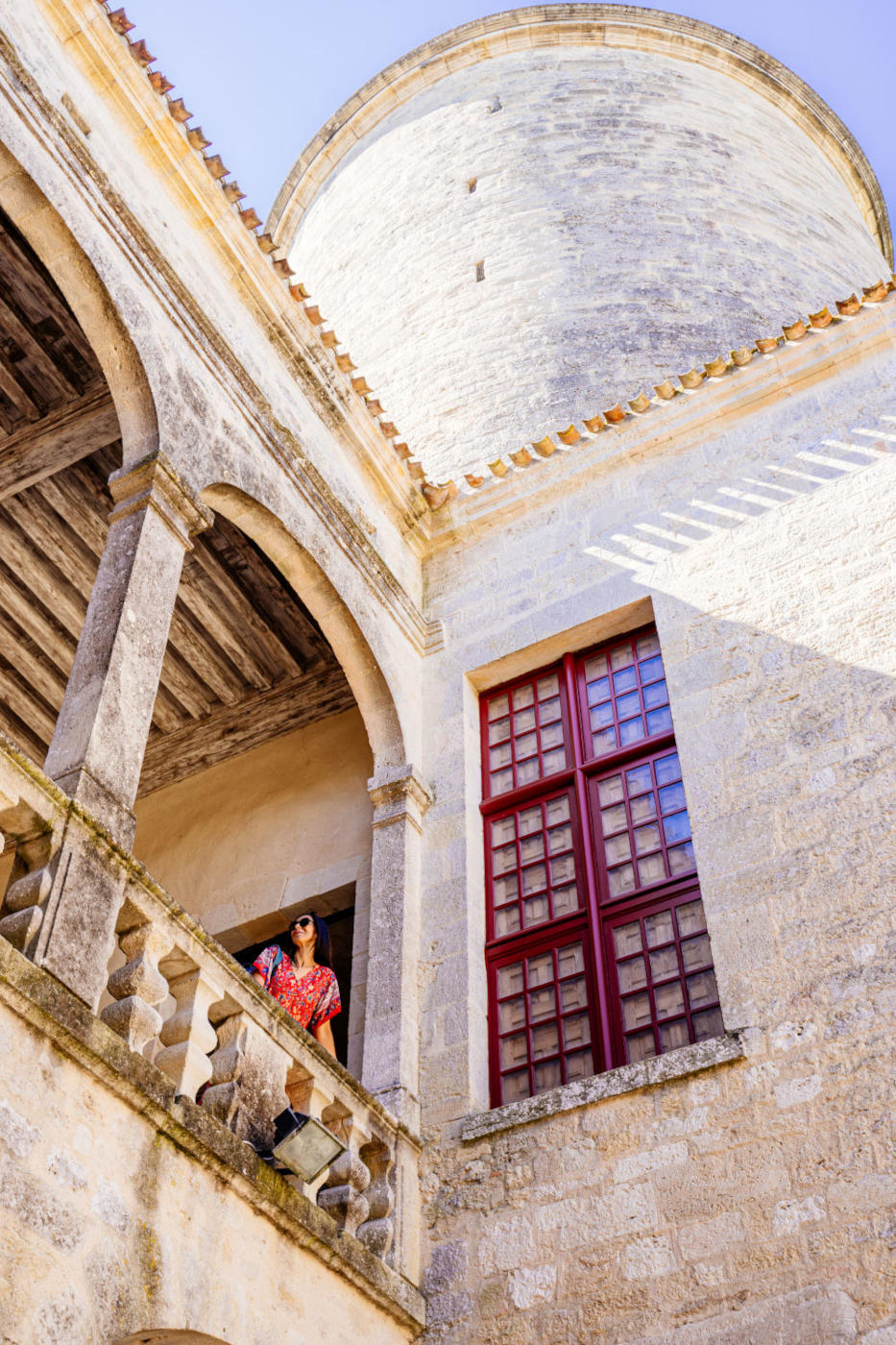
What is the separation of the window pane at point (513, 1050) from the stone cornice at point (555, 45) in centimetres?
1237

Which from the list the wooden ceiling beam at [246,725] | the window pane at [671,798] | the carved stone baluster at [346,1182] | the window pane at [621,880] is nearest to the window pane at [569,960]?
the window pane at [621,880]

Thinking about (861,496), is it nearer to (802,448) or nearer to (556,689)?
(802,448)

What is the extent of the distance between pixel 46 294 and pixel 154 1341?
4978 millimetres

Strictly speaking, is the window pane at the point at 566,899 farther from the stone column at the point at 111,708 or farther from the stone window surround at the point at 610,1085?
the stone column at the point at 111,708

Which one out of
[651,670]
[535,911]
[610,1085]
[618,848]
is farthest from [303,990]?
[651,670]

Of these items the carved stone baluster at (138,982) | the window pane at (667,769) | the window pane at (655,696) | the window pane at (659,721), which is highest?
the window pane at (655,696)

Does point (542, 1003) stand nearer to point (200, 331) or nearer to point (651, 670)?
point (651, 670)

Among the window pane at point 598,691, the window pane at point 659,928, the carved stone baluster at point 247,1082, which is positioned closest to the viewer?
the carved stone baluster at point 247,1082

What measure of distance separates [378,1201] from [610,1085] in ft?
3.36

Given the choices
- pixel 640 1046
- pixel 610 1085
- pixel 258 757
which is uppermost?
pixel 258 757

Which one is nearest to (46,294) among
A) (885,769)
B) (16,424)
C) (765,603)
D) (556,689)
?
(16,424)

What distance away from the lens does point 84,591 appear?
8.13 meters

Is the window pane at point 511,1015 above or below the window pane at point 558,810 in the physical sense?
below

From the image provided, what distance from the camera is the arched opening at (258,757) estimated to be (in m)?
7.67
